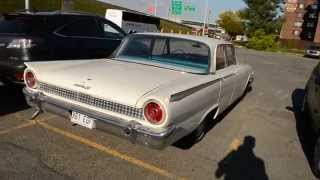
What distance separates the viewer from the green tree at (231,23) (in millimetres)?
81688

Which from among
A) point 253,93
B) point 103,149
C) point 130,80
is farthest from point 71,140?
point 253,93

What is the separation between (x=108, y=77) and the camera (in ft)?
14.0

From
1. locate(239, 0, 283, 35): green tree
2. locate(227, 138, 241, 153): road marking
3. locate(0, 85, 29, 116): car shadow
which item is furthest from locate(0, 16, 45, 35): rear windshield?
locate(239, 0, 283, 35): green tree

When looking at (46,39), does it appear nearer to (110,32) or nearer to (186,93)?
(110,32)

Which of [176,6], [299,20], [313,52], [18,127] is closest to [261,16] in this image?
[299,20]

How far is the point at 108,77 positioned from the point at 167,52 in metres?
1.41

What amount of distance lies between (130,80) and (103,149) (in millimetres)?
1051

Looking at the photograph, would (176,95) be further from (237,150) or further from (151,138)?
(237,150)

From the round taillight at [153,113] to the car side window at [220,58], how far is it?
1.94 m

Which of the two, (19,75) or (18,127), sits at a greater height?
(19,75)

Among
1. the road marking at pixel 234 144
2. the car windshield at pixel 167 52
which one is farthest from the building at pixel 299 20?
the car windshield at pixel 167 52

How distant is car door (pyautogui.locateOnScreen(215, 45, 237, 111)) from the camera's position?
5.25 m

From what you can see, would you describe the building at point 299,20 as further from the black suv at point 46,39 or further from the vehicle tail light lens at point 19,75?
the vehicle tail light lens at point 19,75

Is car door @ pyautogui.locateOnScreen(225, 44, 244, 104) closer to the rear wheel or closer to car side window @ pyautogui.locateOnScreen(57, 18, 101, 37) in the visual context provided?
the rear wheel
